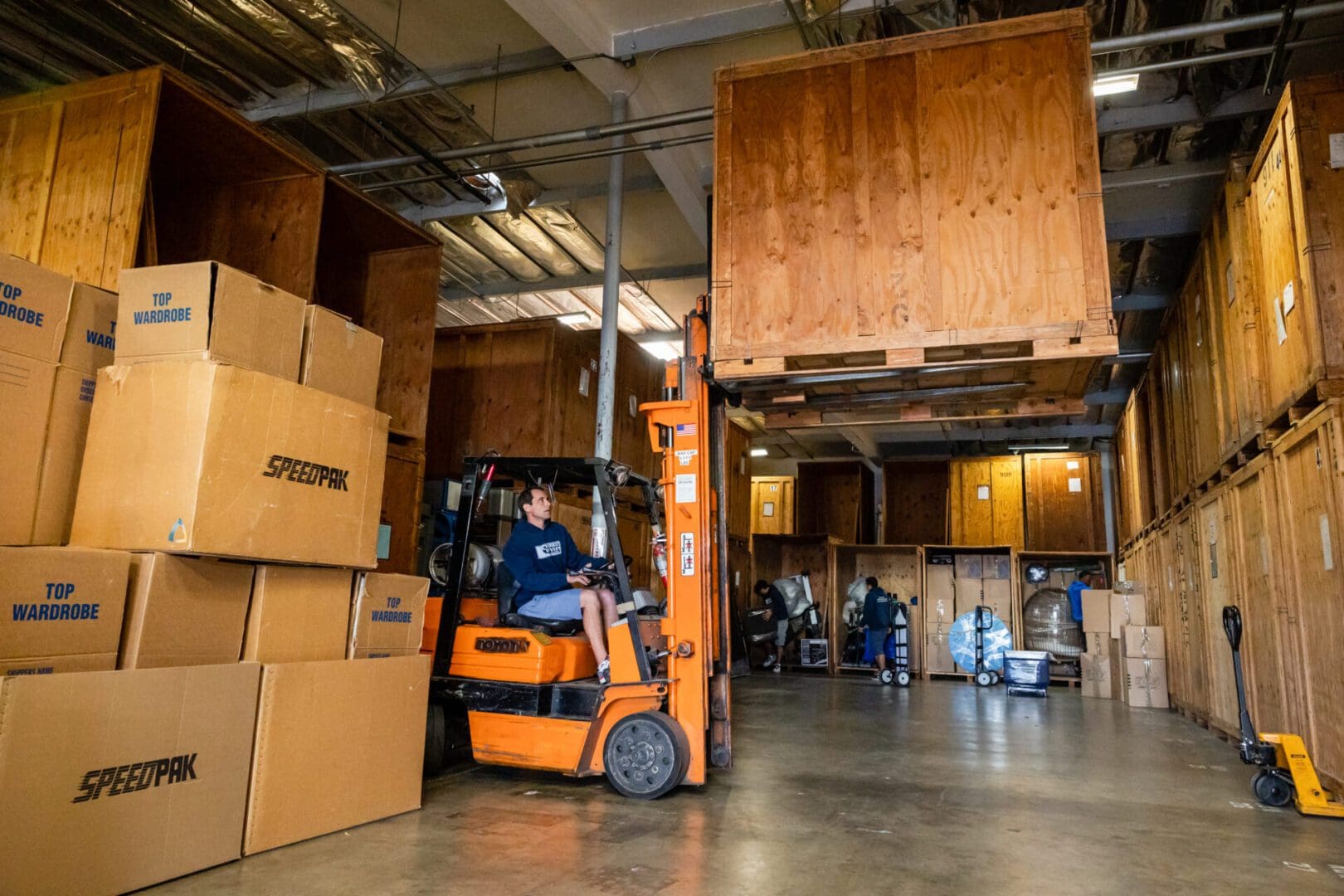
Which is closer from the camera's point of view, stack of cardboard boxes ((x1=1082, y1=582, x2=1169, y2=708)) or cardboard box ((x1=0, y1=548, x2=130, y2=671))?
cardboard box ((x1=0, y1=548, x2=130, y2=671))

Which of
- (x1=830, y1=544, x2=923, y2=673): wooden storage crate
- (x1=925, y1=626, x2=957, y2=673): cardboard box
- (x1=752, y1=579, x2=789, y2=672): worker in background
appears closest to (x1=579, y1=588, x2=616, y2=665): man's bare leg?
(x1=752, y1=579, x2=789, y2=672): worker in background

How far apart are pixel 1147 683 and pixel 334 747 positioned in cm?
1087

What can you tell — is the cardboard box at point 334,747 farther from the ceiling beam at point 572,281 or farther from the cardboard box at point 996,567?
the cardboard box at point 996,567

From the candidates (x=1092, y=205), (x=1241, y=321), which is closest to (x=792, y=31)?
(x=1092, y=205)

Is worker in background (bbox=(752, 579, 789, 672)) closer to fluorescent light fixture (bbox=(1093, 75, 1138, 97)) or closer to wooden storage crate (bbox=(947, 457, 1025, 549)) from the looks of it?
wooden storage crate (bbox=(947, 457, 1025, 549))

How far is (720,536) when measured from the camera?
19.4 feet

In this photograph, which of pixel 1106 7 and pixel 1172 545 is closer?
pixel 1106 7

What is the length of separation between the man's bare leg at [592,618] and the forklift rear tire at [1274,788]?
14.2 ft

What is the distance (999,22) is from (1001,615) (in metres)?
13.7

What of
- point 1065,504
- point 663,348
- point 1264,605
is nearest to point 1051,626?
point 1065,504

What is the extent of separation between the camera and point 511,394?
366 inches

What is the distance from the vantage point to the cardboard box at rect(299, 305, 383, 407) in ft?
13.9

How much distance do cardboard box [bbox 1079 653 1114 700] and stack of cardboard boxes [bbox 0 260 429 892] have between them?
39.1ft

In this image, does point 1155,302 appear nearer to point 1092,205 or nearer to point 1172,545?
point 1172,545
